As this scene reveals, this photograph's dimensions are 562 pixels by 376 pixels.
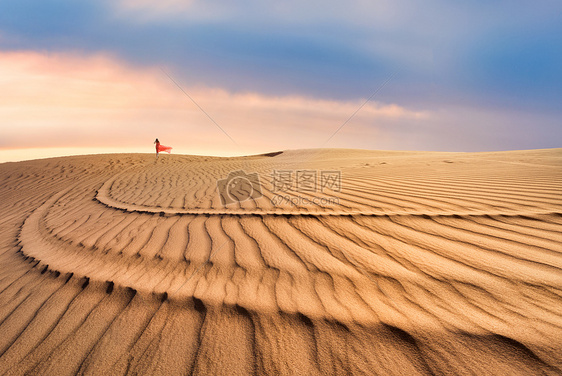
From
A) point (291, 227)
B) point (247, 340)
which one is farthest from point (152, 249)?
point (247, 340)

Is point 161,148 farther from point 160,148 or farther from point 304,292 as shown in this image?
point 304,292

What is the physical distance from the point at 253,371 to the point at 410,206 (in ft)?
8.80

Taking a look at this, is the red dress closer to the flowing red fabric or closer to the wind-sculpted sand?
the flowing red fabric

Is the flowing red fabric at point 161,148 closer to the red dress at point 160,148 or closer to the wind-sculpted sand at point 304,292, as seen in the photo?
the red dress at point 160,148

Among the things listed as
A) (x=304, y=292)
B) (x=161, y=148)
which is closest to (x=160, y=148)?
(x=161, y=148)

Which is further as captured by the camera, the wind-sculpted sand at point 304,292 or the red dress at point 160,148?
the red dress at point 160,148

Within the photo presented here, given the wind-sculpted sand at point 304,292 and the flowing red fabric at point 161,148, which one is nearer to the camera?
the wind-sculpted sand at point 304,292

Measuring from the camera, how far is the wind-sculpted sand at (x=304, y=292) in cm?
130

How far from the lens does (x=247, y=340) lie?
4.72 feet

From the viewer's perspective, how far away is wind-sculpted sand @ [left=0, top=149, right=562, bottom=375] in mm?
1299

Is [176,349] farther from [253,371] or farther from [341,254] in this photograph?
[341,254]

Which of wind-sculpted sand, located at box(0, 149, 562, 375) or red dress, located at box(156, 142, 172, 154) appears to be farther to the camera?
red dress, located at box(156, 142, 172, 154)

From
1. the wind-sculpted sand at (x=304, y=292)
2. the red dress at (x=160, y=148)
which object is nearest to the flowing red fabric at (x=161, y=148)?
the red dress at (x=160, y=148)

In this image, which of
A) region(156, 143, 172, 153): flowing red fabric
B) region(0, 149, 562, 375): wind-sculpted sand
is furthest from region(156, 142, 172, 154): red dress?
region(0, 149, 562, 375): wind-sculpted sand
